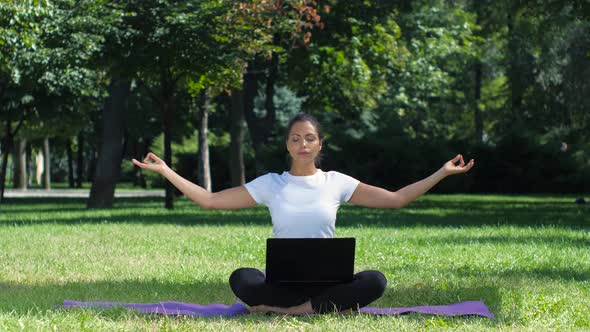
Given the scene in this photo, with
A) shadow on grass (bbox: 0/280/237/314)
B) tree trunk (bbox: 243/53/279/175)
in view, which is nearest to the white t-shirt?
shadow on grass (bbox: 0/280/237/314)

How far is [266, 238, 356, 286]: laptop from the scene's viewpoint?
25.2 feet

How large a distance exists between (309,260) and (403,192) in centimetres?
95

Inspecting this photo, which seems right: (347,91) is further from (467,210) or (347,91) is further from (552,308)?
(552,308)

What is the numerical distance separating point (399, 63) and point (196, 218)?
12503mm

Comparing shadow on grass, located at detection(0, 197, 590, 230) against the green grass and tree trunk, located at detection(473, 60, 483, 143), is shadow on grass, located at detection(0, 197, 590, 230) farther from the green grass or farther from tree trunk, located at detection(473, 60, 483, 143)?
tree trunk, located at detection(473, 60, 483, 143)

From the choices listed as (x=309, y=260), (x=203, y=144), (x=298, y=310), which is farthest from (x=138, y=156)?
(x=309, y=260)

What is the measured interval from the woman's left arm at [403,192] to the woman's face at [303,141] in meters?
0.49

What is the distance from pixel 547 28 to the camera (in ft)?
79.1

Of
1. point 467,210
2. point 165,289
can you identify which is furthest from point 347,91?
point 165,289

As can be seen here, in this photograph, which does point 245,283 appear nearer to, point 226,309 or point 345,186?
point 226,309

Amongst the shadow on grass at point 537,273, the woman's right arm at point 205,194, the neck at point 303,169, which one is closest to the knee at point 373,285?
the neck at point 303,169

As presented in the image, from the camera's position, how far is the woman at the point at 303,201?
796cm

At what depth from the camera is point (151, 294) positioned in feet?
30.8

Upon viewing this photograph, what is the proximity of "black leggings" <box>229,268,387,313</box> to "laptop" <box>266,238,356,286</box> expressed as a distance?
0.07m
